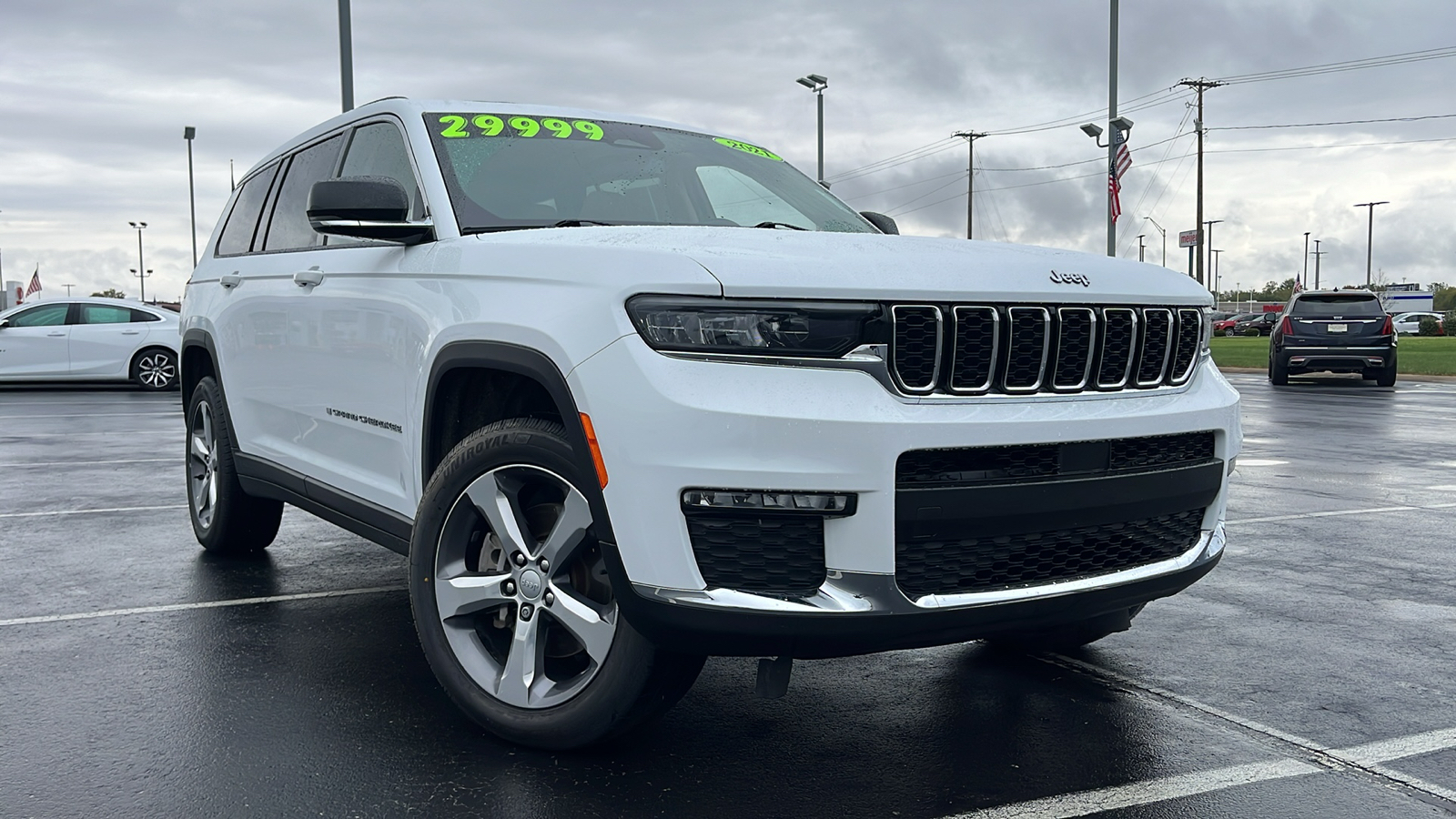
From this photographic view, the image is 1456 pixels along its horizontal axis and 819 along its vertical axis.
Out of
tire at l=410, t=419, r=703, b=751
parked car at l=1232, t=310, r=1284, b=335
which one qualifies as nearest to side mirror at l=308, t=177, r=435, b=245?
tire at l=410, t=419, r=703, b=751

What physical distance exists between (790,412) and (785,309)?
242mm

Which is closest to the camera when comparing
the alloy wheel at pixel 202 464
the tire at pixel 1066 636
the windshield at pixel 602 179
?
the windshield at pixel 602 179

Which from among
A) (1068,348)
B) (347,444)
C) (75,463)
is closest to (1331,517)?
(1068,348)

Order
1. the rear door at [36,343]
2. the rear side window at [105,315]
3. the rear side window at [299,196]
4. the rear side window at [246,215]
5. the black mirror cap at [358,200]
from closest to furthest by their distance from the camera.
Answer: the black mirror cap at [358,200]
the rear side window at [299,196]
the rear side window at [246,215]
the rear door at [36,343]
the rear side window at [105,315]

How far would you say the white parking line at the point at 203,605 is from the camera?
16.1 feet

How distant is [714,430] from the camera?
9.12ft

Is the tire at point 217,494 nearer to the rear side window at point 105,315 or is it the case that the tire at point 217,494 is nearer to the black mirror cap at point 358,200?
the black mirror cap at point 358,200

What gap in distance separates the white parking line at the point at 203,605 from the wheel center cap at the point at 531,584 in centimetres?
224

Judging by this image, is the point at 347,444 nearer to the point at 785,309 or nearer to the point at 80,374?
the point at 785,309

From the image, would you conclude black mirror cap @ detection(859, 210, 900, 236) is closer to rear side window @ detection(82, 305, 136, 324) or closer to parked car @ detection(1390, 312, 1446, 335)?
rear side window @ detection(82, 305, 136, 324)

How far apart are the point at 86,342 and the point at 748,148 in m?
17.8

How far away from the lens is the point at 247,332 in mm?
5398

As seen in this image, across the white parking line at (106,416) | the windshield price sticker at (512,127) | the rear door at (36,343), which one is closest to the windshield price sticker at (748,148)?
the windshield price sticker at (512,127)

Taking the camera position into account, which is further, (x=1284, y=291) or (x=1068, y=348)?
(x=1284, y=291)
